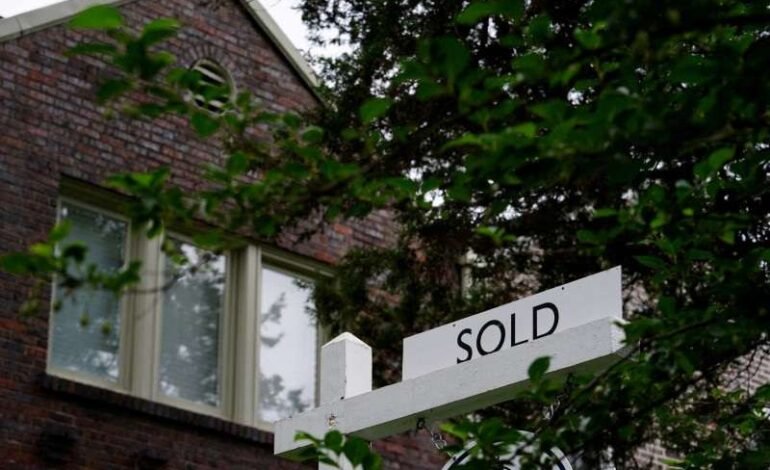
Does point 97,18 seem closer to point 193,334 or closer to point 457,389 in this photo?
point 457,389

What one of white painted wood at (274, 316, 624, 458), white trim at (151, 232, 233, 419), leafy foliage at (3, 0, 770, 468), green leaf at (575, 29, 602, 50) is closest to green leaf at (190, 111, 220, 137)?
leafy foliage at (3, 0, 770, 468)

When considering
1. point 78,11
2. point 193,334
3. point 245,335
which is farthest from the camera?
point 245,335

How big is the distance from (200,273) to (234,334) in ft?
1.85

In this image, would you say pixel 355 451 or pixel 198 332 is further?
pixel 198 332

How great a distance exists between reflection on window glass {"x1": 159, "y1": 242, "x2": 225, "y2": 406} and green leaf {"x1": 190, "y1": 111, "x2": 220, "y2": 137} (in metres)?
8.50

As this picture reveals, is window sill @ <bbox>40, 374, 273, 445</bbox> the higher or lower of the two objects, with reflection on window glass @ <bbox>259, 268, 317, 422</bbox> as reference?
lower

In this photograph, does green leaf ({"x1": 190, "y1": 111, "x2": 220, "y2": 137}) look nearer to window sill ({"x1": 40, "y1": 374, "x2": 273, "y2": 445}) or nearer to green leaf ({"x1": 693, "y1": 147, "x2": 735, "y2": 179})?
green leaf ({"x1": 693, "y1": 147, "x2": 735, "y2": 179})

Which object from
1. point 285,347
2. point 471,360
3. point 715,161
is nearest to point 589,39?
point 715,161

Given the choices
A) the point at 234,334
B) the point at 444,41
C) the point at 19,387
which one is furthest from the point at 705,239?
the point at 234,334

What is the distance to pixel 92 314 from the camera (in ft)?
44.7

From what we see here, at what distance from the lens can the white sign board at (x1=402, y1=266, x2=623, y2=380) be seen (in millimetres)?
7633

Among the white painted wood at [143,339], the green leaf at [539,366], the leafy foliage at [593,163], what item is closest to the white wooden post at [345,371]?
the leafy foliage at [593,163]

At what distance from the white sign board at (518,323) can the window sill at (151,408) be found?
5416mm

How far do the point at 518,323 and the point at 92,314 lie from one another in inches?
252
